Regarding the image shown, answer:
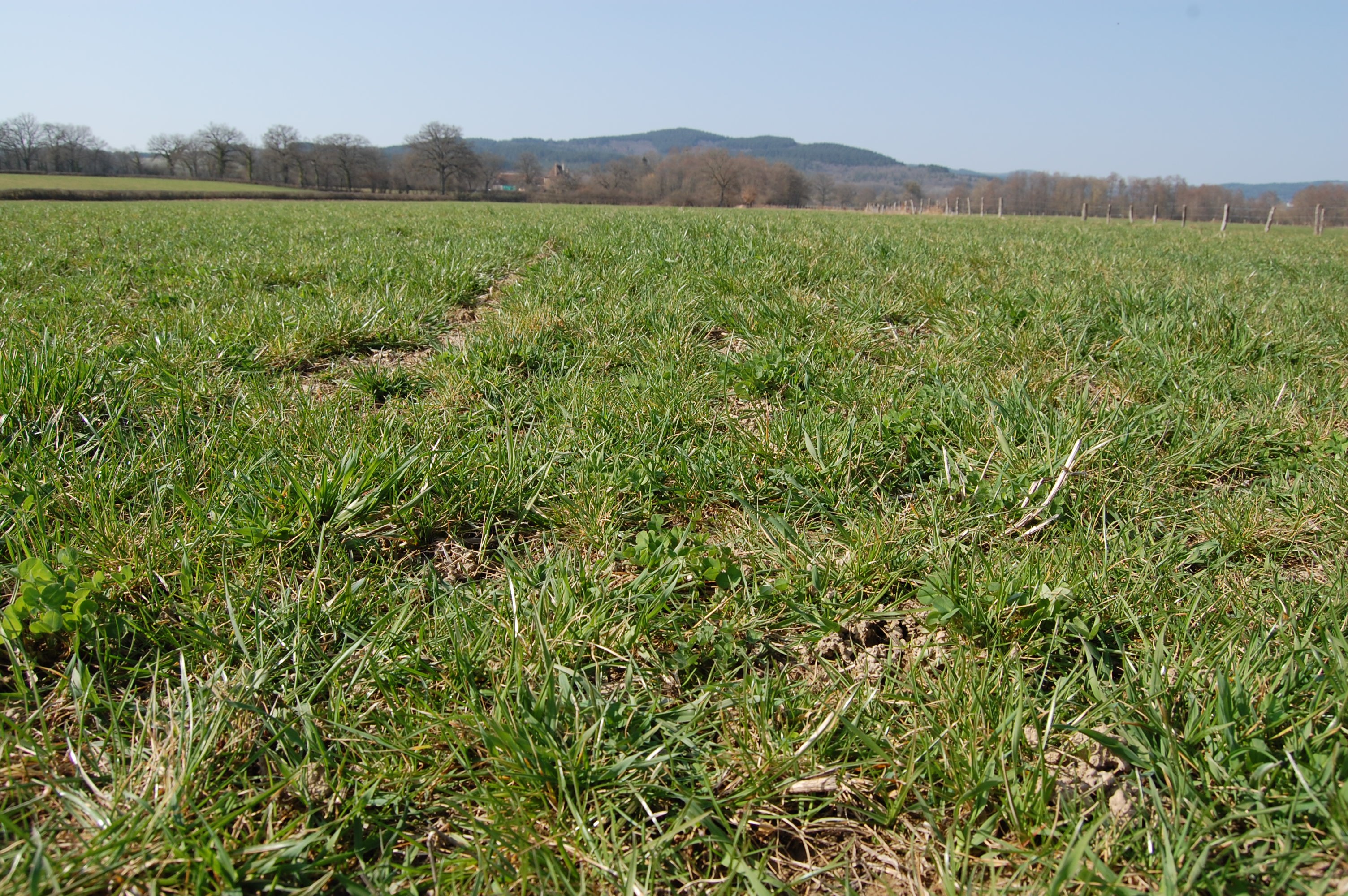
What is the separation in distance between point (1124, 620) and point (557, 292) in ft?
13.5

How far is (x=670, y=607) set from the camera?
7.04 feet

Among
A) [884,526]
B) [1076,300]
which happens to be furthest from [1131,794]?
[1076,300]

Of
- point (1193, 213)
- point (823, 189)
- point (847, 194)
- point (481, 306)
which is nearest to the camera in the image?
point (481, 306)

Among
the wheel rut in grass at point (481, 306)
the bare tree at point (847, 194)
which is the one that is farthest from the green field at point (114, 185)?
the bare tree at point (847, 194)

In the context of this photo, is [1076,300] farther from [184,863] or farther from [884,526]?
[184,863]

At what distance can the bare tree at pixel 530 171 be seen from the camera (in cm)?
10319

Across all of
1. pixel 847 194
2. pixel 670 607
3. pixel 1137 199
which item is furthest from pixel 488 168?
pixel 670 607

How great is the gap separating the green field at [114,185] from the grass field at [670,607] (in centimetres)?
6165

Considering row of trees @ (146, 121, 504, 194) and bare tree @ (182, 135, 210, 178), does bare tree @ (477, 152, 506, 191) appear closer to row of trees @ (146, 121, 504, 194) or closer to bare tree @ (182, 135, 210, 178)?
row of trees @ (146, 121, 504, 194)

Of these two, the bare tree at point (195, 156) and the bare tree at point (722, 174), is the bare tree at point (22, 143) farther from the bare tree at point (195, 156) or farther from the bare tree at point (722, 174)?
the bare tree at point (722, 174)

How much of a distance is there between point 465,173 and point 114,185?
51.4 m

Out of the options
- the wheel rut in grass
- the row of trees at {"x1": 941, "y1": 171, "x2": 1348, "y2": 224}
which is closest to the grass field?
the wheel rut in grass

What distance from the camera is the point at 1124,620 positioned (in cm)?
200

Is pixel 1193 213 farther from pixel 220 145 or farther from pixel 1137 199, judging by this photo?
pixel 220 145
